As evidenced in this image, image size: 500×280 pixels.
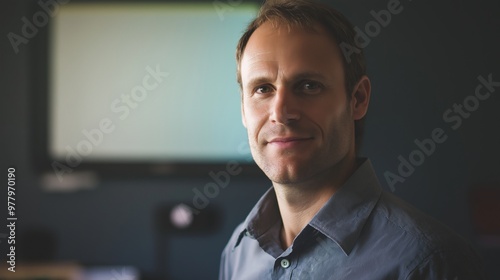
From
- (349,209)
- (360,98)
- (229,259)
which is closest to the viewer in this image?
(349,209)

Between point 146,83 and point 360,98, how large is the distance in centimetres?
177

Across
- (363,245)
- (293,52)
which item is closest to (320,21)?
(293,52)

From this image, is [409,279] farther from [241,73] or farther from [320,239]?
[241,73]

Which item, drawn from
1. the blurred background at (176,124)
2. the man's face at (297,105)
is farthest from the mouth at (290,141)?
the blurred background at (176,124)

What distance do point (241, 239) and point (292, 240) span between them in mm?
187

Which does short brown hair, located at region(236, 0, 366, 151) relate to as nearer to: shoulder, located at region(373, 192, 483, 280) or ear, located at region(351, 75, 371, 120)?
ear, located at region(351, 75, 371, 120)

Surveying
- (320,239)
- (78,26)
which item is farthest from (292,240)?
(78,26)

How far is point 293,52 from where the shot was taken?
4.05 ft

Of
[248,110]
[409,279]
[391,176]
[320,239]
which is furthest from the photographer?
[391,176]

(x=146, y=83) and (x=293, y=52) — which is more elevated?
(x=146, y=83)

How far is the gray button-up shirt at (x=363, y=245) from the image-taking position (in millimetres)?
1014

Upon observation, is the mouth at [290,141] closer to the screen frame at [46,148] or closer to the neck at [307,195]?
the neck at [307,195]

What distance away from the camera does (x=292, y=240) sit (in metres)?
1.33

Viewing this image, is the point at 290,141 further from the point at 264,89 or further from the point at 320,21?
the point at 320,21
